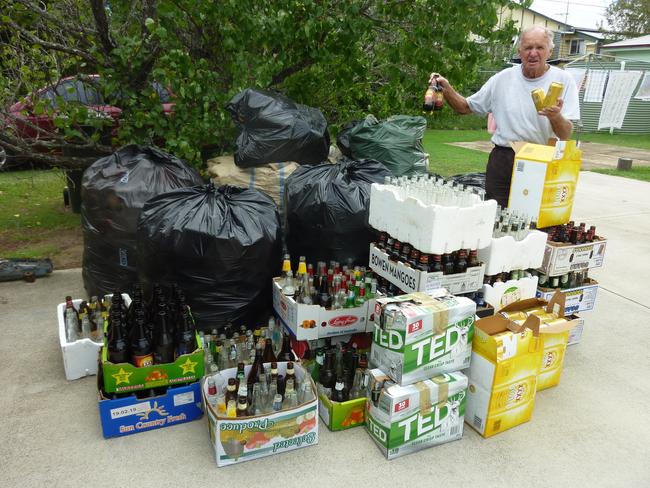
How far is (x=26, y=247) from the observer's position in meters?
4.72

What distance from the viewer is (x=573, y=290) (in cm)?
314

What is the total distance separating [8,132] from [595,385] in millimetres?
4946

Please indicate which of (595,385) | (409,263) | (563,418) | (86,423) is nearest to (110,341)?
(86,423)

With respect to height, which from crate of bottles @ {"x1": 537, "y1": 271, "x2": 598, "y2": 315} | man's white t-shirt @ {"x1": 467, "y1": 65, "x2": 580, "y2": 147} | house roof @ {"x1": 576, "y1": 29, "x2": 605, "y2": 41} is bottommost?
crate of bottles @ {"x1": 537, "y1": 271, "x2": 598, "y2": 315}

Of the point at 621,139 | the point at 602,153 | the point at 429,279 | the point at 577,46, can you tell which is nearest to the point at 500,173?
the point at 429,279

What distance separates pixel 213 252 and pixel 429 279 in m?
1.22

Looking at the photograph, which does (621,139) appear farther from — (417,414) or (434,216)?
(417,414)

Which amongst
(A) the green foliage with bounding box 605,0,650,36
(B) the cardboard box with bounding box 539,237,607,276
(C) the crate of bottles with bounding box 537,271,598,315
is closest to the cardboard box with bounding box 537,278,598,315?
(C) the crate of bottles with bounding box 537,271,598,315

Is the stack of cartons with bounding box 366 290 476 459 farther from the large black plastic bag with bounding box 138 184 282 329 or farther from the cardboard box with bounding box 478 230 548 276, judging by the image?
the large black plastic bag with bounding box 138 184 282 329

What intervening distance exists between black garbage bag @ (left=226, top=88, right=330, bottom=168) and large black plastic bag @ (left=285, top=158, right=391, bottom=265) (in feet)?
1.90

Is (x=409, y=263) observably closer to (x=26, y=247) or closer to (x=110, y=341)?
(x=110, y=341)

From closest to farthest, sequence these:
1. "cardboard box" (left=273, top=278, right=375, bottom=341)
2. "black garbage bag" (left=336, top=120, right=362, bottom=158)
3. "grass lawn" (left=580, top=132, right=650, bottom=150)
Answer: "cardboard box" (left=273, top=278, right=375, bottom=341) → "black garbage bag" (left=336, top=120, right=362, bottom=158) → "grass lawn" (left=580, top=132, right=650, bottom=150)

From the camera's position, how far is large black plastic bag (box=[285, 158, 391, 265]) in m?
3.34

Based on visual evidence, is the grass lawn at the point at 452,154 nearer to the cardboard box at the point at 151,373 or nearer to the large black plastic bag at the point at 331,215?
the large black plastic bag at the point at 331,215
